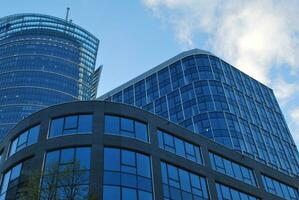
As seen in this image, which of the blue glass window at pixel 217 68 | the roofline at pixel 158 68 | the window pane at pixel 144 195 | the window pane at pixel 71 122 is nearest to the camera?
the window pane at pixel 144 195

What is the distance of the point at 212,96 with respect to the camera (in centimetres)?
7650

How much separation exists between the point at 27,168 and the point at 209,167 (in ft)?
56.1

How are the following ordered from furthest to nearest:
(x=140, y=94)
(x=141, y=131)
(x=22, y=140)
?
(x=140, y=94)
(x=141, y=131)
(x=22, y=140)

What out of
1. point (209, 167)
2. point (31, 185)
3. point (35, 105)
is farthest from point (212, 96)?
point (35, 105)

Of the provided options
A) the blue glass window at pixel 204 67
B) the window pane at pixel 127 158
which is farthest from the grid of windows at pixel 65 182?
the blue glass window at pixel 204 67

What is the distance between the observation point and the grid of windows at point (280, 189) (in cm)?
4619

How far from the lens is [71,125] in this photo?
117 feet

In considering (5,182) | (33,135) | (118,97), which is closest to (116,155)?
(33,135)

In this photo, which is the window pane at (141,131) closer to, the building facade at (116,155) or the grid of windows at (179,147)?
the building facade at (116,155)

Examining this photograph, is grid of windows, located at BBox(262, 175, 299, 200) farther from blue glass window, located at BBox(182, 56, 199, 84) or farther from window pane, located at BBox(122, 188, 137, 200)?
blue glass window, located at BBox(182, 56, 199, 84)

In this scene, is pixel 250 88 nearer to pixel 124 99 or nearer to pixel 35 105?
pixel 124 99

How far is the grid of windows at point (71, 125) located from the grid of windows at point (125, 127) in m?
1.66

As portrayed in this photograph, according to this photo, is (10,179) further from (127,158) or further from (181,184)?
(181,184)

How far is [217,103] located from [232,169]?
33214mm
